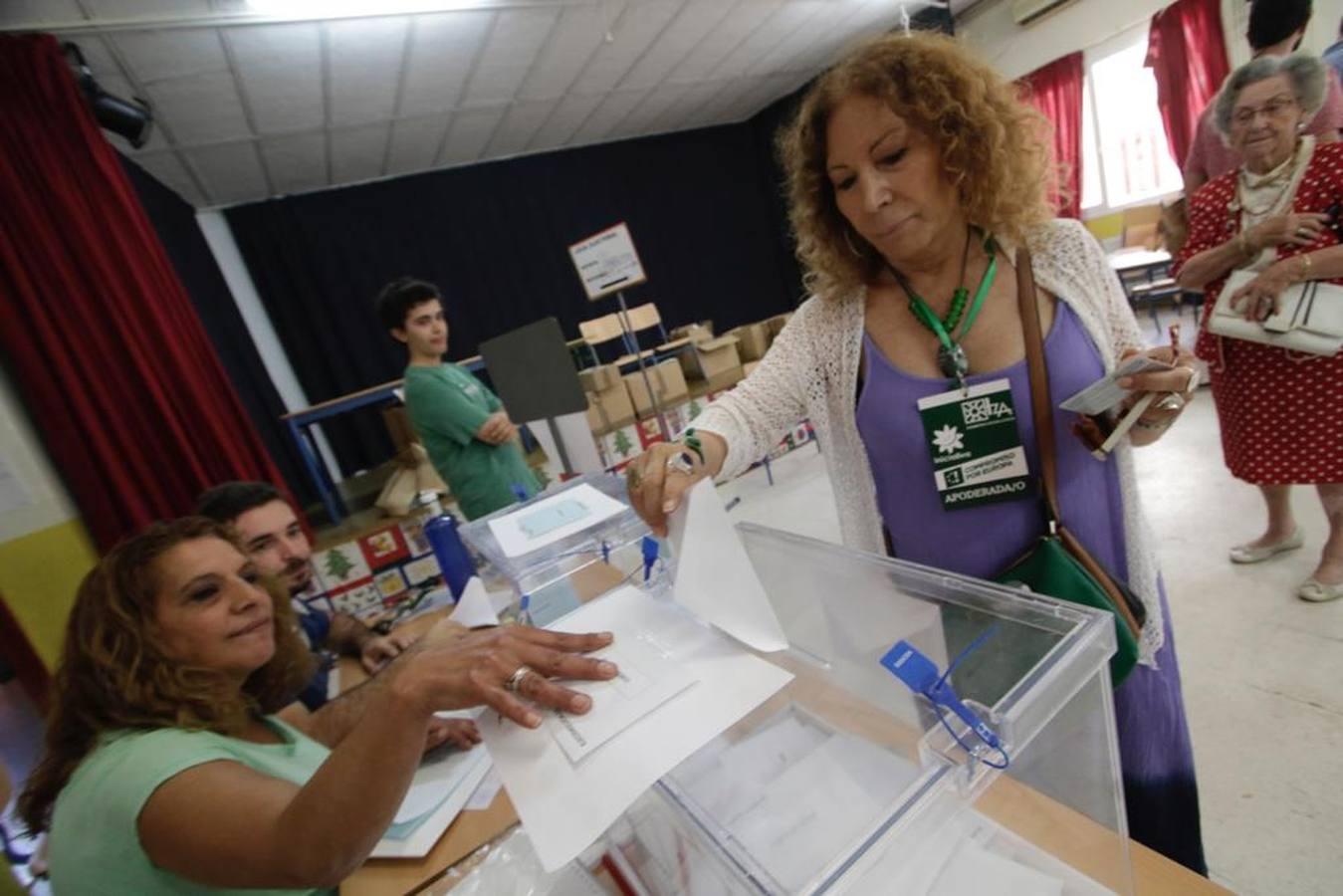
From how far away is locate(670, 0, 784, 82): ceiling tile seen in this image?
13.7 ft

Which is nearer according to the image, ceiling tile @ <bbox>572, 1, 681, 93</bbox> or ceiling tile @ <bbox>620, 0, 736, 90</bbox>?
ceiling tile @ <bbox>572, 1, 681, 93</bbox>

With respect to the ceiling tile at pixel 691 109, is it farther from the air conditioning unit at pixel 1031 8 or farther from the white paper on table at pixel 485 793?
the white paper on table at pixel 485 793

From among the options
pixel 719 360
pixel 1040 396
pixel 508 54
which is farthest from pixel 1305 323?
pixel 508 54

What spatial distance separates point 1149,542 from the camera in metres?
0.89

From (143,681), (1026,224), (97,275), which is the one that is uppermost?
(97,275)

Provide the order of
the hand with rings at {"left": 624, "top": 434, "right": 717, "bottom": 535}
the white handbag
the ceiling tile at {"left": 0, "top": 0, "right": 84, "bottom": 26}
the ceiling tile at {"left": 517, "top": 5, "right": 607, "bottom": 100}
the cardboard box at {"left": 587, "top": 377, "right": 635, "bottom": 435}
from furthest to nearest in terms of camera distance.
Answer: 1. the cardboard box at {"left": 587, "top": 377, "right": 635, "bottom": 435}
2. the ceiling tile at {"left": 517, "top": 5, "right": 607, "bottom": 100}
3. the ceiling tile at {"left": 0, "top": 0, "right": 84, "bottom": 26}
4. the white handbag
5. the hand with rings at {"left": 624, "top": 434, "right": 717, "bottom": 535}

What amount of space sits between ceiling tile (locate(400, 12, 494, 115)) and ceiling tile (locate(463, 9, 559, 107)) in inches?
3.1

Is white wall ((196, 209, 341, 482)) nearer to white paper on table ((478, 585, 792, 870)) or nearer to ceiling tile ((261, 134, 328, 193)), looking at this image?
ceiling tile ((261, 134, 328, 193))

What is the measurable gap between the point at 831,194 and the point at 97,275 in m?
2.87

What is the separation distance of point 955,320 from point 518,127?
533cm

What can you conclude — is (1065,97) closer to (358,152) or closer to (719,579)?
(358,152)

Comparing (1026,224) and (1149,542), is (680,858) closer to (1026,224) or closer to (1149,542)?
(1149,542)

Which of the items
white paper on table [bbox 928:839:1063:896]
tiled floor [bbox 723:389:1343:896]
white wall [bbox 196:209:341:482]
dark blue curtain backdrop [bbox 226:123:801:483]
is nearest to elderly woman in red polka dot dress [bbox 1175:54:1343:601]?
tiled floor [bbox 723:389:1343:896]

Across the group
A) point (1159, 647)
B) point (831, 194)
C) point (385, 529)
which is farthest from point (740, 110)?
point (1159, 647)
